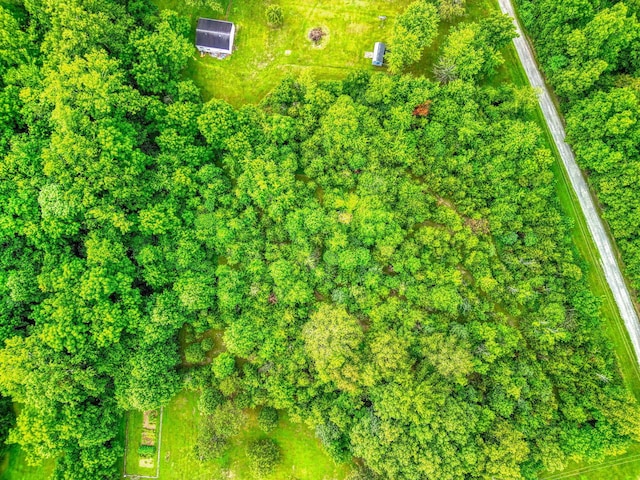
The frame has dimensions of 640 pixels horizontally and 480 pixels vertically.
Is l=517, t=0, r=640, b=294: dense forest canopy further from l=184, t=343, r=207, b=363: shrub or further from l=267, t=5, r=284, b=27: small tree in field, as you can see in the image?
l=184, t=343, r=207, b=363: shrub

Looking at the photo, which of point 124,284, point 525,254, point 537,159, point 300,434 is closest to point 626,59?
point 537,159

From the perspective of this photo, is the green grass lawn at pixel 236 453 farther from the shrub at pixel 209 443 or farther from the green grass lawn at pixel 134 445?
the shrub at pixel 209 443

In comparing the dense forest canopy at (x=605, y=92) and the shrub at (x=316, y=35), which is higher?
the shrub at (x=316, y=35)

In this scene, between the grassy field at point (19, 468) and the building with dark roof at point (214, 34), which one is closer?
the grassy field at point (19, 468)

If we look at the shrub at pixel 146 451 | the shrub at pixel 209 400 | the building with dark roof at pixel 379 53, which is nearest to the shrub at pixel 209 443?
the shrub at pixel 209 400

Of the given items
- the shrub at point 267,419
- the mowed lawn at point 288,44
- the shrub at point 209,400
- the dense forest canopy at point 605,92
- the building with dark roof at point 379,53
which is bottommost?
the shrub at point 267,419

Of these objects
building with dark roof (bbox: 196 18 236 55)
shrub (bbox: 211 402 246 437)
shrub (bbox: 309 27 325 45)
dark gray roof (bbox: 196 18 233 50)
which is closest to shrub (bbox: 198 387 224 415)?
shrub (bbox: 211 402 246 437)

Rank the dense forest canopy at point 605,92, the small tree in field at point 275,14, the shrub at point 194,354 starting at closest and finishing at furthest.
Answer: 1. the dense forest canopy at point 605,92
2. the shrub at point 194,354
3. the small tree in field at point 275,14
